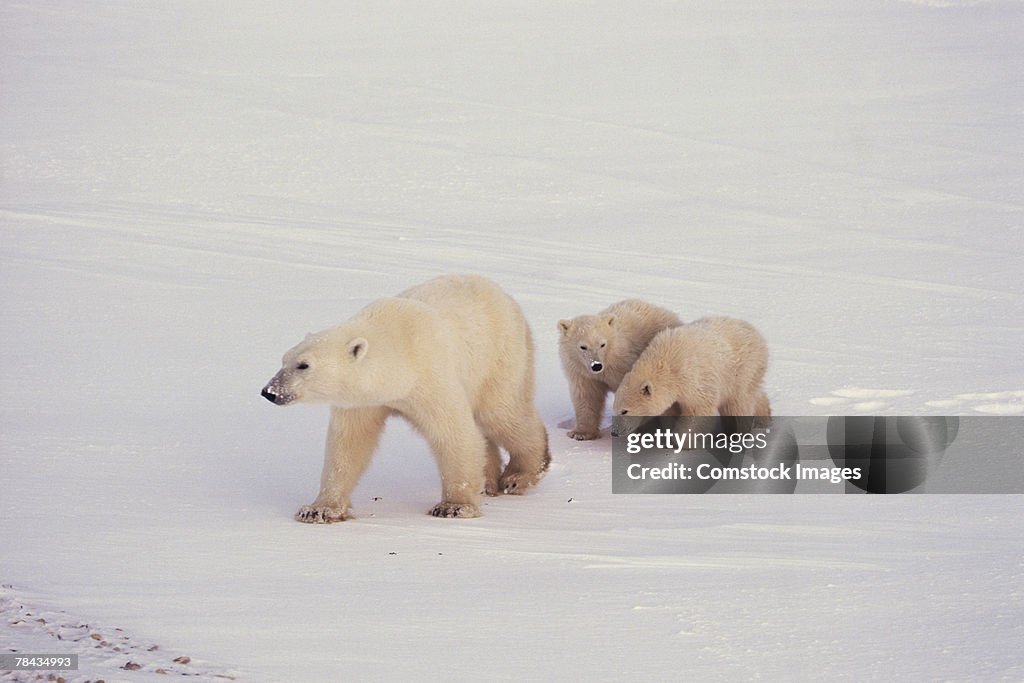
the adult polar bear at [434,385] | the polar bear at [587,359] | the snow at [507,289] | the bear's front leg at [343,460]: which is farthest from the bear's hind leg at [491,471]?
the polar bear at [587,359]

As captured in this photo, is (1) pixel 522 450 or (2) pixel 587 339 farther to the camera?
(2) pixel 587 339

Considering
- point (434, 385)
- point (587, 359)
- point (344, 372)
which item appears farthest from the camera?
point (587, 359)

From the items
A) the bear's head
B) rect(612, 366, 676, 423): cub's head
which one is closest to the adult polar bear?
the bear's head

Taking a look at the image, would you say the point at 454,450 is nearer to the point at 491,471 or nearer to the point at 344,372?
the point at 344,372

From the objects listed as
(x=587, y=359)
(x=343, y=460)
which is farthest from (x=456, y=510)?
(x=587, y=359)

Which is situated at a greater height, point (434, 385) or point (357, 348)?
point (357, 348)

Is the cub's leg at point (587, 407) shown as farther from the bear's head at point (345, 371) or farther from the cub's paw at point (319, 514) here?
the cub's paw at point (319, 514)

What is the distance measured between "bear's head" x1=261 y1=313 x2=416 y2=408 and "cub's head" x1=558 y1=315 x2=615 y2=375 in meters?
2.50

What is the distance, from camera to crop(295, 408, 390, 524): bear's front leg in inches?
265

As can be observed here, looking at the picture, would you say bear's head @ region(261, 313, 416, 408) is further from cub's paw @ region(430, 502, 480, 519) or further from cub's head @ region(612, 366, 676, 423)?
cub's head @ region(612, 366, 676, 423)

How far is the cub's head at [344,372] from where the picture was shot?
638 centimetres

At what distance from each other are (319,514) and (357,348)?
85 centimetres

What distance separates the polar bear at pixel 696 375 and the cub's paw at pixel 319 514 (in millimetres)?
2577

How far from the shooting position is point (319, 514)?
21.9 feet
